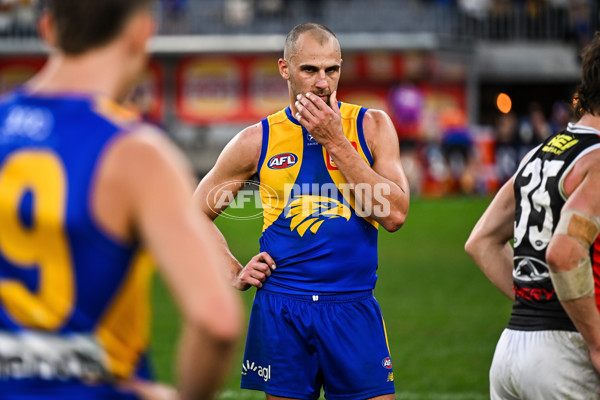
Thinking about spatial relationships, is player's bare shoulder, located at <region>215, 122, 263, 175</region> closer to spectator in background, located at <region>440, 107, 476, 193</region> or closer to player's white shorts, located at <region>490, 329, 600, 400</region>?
player's white shorts, located at <region>490, 329, 600, 400</region>

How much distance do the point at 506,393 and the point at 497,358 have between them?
0.15 metres

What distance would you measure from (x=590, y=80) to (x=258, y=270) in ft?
6.15

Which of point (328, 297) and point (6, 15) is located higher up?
point (6, 15)

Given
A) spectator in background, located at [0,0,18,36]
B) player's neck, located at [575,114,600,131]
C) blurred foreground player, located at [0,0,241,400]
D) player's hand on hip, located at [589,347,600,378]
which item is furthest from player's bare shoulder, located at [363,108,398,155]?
spectator in background, located at [0,0,18,36]

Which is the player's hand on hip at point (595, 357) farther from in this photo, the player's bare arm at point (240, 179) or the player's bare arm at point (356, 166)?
the player's bare arm at point (240, 179)

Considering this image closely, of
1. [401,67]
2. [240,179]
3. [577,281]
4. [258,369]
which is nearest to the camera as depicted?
[577,281]

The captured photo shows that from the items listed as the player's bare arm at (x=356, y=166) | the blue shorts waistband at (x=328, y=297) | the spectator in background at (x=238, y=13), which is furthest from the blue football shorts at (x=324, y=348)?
the spectator in background at (x=238, y=13)

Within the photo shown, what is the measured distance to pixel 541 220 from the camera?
12.4 feet

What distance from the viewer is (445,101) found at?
33688 millimetres

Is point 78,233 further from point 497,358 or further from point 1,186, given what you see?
point 497,358

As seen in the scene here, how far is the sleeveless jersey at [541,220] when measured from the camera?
3.70m

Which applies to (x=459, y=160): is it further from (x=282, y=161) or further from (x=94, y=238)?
(x=94, y=238)

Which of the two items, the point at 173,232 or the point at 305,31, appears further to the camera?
the point at 305,31

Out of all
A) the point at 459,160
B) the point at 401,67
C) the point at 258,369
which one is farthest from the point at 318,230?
the point at 401,67
